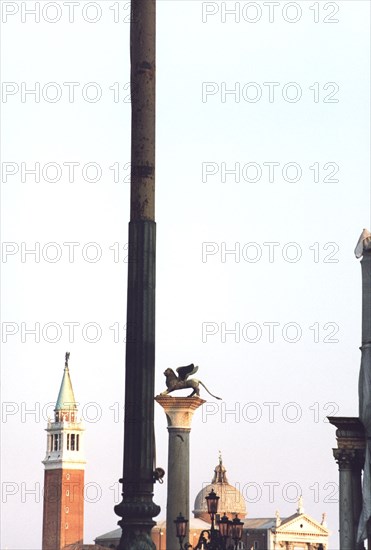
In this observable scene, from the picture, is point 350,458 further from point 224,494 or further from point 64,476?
point 64,476

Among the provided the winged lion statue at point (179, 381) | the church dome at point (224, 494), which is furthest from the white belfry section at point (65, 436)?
the winged lion statue at point (179, 381)

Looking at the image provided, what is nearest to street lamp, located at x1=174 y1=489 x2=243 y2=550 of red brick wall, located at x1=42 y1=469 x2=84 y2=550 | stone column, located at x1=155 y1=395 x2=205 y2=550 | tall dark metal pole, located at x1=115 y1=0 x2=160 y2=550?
stone column, located at x1=155 y1=395 x2=205 y2=550

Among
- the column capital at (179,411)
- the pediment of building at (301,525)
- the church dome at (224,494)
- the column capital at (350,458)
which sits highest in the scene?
the column capital at (179,411)

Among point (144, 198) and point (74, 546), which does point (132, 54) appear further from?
point (74, 546)

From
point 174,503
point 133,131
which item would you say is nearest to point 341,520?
point 174,503

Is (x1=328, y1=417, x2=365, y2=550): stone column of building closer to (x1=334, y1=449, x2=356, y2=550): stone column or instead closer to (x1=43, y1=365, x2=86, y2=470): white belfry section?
(x1=334, y1=449, x2=356, y2=550): stone column

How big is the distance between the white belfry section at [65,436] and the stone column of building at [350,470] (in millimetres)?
102571

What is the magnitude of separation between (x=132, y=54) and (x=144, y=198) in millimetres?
1449

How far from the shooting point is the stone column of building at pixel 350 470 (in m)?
18.6

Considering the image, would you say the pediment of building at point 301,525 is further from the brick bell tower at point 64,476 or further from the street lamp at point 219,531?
the street lamp at point 219,531

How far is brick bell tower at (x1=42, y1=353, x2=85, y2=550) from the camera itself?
4614 inches

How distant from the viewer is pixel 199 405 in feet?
82.1

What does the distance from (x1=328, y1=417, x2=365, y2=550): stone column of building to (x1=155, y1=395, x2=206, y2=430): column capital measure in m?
6.20

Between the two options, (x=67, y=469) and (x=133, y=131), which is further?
(x=67, y=469)
